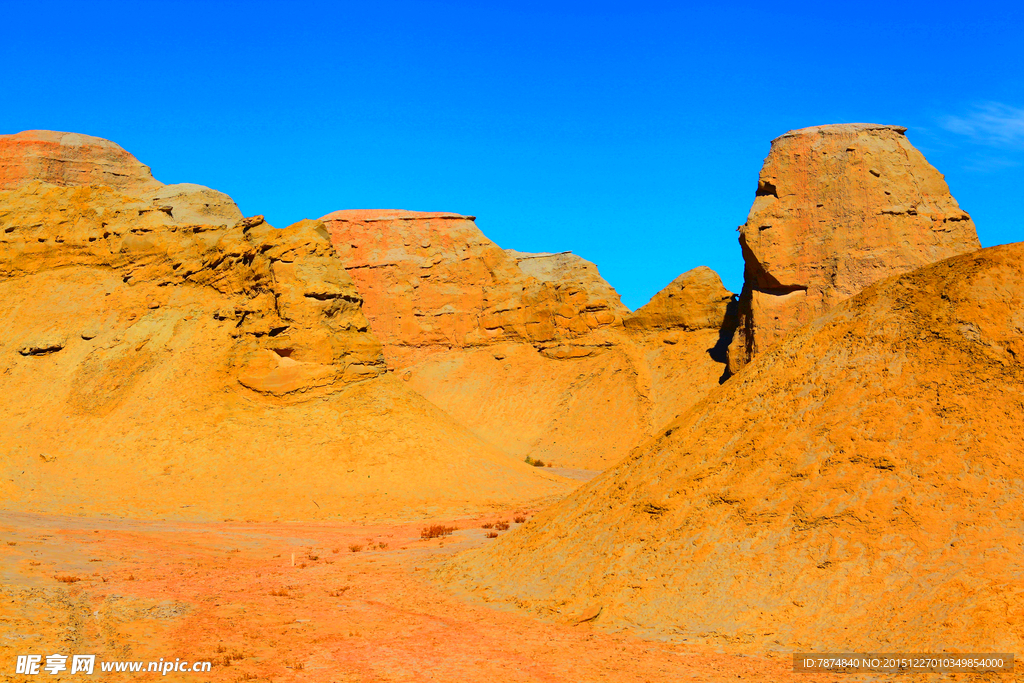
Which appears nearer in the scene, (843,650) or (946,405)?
(843,650)

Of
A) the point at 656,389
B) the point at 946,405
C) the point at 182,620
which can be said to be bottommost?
the point at 182,620

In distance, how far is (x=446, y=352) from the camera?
5634 centimetres

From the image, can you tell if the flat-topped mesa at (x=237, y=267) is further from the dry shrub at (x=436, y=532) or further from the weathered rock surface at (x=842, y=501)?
the weathered rock surface at (x=842, y=501)

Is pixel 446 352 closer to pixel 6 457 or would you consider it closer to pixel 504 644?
pixel 6 457

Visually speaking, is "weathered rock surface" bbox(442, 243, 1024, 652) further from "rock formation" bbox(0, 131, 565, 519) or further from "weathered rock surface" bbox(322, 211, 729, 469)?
"weathered rock surface" bbox(322, 211, 729, 469)

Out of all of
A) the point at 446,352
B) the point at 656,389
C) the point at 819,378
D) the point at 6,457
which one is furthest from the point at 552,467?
the point at 819,378

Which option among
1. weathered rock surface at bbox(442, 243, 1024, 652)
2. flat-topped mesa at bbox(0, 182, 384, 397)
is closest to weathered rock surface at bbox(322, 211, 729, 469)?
flat-topped mesa at bbox(0, 182, 384, 397)

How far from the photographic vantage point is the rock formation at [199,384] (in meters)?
24.6

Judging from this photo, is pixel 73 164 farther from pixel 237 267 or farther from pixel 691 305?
pixel 691 305

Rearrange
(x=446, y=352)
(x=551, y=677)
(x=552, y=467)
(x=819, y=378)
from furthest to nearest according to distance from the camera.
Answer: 1. (x=446, y=352)
2. (x=552, y=467)
3. (x=819, y=378)
4. (x=551, y=677)

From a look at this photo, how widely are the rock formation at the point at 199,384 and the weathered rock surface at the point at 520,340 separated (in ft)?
52.4

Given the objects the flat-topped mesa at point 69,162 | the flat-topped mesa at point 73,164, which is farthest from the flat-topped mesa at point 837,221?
the flat-topped mesa at point 69,162

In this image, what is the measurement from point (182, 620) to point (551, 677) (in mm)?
4929

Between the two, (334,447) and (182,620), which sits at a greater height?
(334,447)
